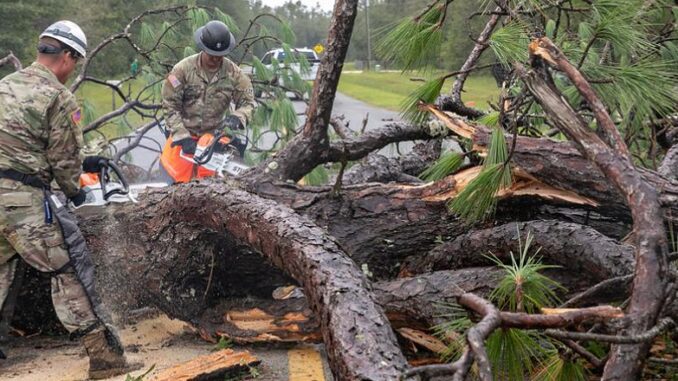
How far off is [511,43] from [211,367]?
206 cm

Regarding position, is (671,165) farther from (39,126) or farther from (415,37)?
(39,126)

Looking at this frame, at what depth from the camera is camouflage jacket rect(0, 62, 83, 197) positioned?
371cm

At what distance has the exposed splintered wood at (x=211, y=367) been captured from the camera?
3408 millimetres

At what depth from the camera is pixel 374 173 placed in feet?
17.5

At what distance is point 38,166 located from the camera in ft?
12.5

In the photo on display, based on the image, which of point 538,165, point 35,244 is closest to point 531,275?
point 538,165

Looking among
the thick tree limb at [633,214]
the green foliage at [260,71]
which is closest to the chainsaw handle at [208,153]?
the green foliage at [260,71]

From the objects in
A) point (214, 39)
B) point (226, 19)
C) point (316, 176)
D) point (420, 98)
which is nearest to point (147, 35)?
point (226, 19)

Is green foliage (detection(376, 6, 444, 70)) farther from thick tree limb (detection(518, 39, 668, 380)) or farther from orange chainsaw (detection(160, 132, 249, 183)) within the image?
orange chainsaw (detection(160, 132, 249, 183))

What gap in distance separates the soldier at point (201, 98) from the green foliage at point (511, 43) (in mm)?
3471

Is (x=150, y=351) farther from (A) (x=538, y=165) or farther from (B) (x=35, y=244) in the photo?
(A) (x=538, y=165)

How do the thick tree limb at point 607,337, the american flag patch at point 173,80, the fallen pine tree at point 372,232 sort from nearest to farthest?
the thick tree limb at point 607,337, the fallen pine tree at point 372,232, the american flag patch at point 173,80

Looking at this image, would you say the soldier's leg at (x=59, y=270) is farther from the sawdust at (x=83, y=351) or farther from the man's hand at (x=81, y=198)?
the man's hand at (x=81, y=198)

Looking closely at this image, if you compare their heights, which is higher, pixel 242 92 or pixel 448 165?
pixel 242 92
